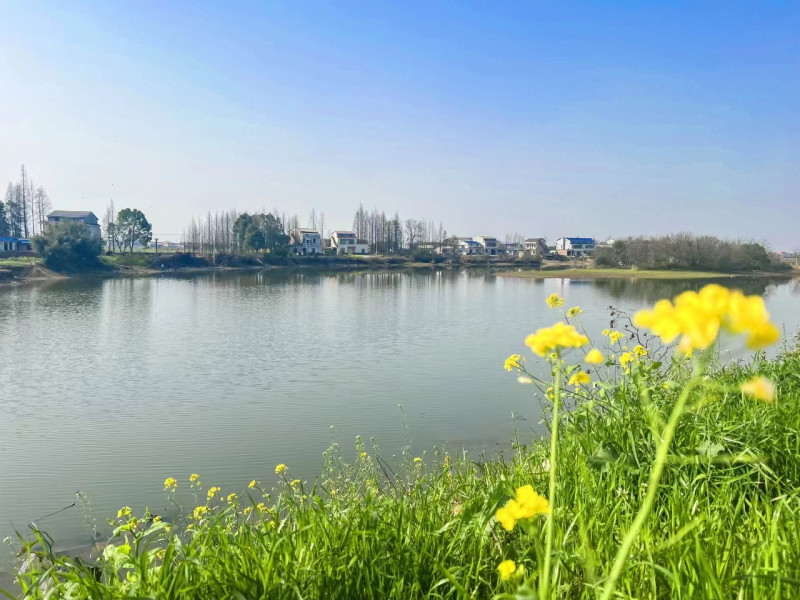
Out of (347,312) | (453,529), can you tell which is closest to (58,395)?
(453,529)

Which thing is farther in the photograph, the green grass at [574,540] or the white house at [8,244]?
the white house at [8,244]

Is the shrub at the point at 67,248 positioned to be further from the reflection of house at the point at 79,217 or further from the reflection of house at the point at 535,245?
the reflection of house at the point at 535,245

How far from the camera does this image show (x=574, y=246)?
300 feet

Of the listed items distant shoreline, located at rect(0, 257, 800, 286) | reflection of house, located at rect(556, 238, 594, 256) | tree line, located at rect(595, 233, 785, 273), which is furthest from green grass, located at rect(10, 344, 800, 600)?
reflection of house, located at rect(556, 238, 594, 256)

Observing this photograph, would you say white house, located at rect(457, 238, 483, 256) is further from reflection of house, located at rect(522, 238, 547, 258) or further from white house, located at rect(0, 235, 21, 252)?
white house, located at rect(0, 235, 21, 252)

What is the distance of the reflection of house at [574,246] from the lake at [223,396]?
69.2 m

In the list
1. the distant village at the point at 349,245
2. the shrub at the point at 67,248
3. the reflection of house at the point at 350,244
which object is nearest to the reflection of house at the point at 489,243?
the distant village at the point at 349,245

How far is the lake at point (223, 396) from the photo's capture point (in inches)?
263

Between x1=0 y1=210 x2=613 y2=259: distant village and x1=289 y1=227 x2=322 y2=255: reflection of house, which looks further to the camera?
x1=289 y1=227 x2=322 y2=255: reflection of house

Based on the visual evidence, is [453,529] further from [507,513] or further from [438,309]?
[438,309]

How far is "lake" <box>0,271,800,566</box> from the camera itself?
263 inches

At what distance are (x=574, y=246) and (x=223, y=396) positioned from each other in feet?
286

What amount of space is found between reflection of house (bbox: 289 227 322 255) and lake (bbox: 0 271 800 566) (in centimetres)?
5207

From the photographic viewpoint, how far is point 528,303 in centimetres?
→ 2591
